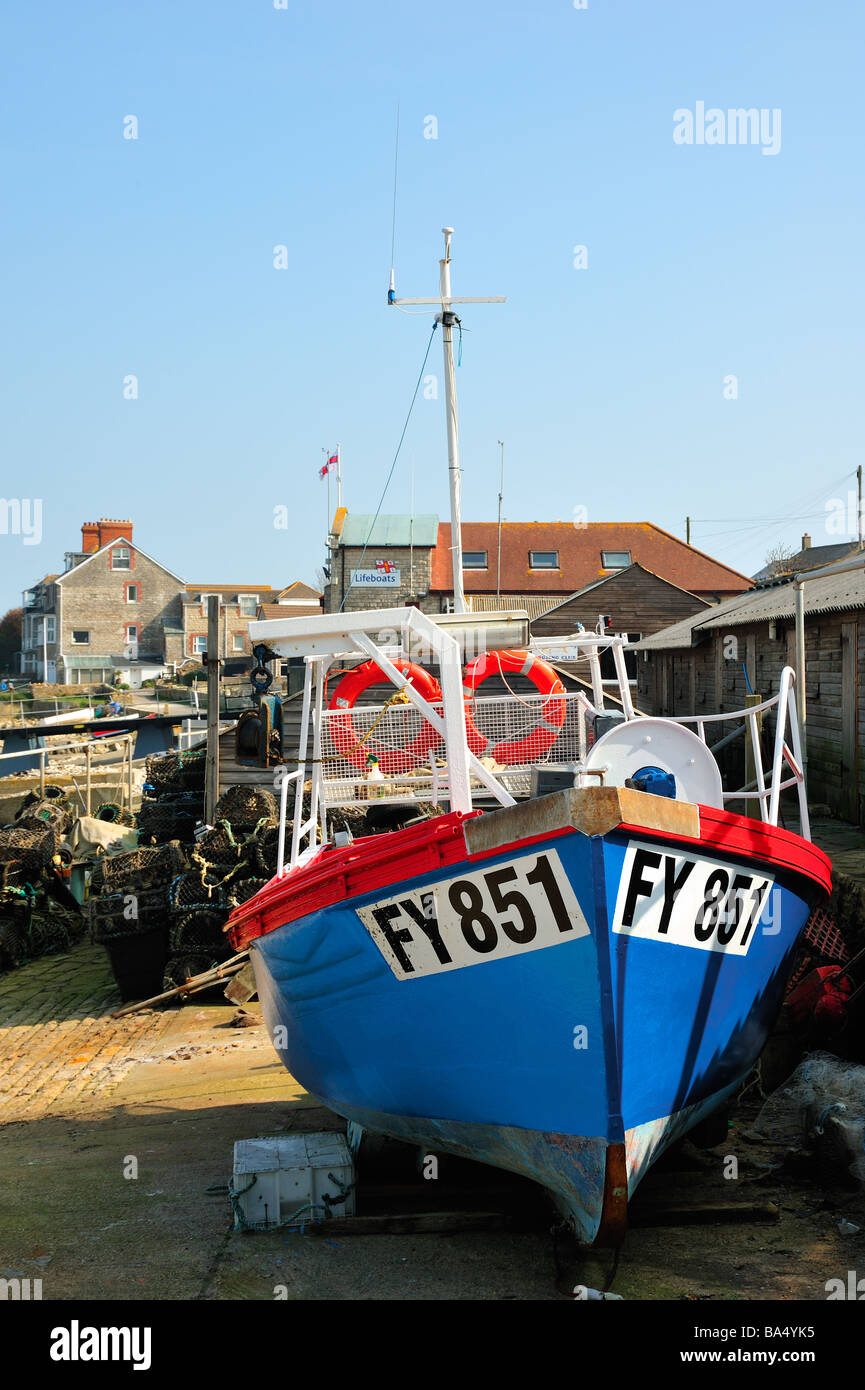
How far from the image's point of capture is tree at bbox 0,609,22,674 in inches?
3575

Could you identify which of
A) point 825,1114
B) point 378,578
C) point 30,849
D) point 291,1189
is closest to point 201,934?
point 30,849

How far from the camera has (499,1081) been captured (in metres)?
5.17

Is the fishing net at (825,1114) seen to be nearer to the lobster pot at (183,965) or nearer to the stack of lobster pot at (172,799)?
the lobster pot at (183,965)

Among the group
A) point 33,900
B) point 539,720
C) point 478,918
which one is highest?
point 539,720

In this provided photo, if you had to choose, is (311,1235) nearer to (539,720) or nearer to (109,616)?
(539,720)

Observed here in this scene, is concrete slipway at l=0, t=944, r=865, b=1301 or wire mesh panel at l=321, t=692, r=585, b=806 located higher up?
wire mesh panel at l=321, t=692, r=585, b=806

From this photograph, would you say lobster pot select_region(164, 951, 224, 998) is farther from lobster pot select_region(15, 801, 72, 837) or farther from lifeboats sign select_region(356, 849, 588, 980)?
lifeboats sign select_region(356, 849, 588, 980)

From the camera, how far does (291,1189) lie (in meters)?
5.62

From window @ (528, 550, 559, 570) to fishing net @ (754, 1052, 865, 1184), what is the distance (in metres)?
37.0

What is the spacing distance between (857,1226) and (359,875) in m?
2.93

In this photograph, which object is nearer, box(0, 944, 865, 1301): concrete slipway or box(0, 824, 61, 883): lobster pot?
box(0, 944, 865, 1301): concrete slipway

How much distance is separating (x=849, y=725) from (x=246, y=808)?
754cm

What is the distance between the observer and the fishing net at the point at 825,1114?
5.59 metres

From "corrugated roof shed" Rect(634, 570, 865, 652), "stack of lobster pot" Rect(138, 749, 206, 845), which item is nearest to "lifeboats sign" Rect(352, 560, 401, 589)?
"corrugated roof shed" Rect(634, 570, 865, 652)
